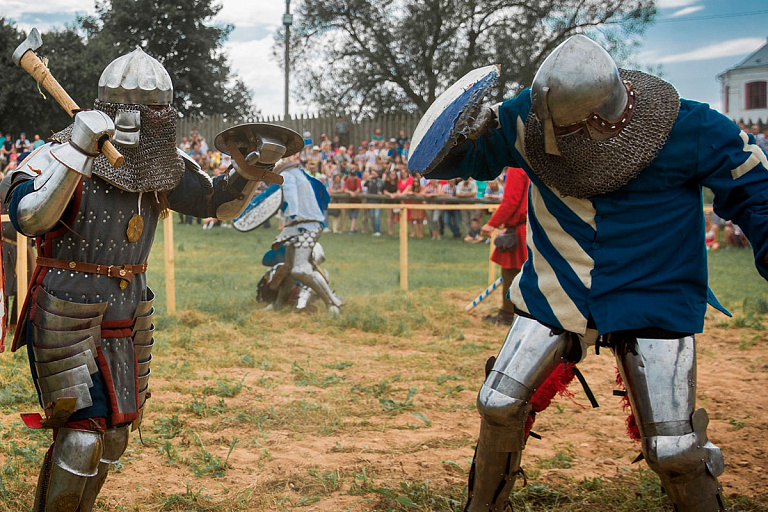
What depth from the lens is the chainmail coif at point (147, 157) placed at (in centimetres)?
251

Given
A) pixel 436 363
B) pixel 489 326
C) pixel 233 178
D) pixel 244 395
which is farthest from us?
pixel 489 326

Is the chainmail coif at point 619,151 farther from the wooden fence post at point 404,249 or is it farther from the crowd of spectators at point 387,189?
the crowd of spectators at point 387,189

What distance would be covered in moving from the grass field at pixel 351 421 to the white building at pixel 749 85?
114 feet

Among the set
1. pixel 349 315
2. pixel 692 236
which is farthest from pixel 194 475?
pixel 349 315

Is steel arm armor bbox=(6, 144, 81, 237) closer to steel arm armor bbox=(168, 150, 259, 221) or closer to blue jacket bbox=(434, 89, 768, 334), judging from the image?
steel arm armor bbox=(168, 150, 259, 221)

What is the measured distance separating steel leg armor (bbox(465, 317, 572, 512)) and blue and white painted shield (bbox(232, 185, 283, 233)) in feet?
14.4

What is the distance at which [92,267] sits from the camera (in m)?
2.51

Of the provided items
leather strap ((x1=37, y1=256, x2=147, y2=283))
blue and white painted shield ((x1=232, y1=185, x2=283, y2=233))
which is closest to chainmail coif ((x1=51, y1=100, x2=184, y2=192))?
leather strap ((x1=37, y1=256, x2=147, y2=283))

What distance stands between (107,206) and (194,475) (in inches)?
55.5

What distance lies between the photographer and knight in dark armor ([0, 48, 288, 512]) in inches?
91.8

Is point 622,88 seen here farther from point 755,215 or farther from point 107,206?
point 107,206

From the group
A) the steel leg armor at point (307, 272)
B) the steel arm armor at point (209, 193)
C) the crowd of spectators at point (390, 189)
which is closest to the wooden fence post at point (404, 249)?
the steel leg armor at point (307, 272)

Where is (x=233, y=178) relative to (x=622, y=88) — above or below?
below

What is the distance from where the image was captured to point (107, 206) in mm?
2527
